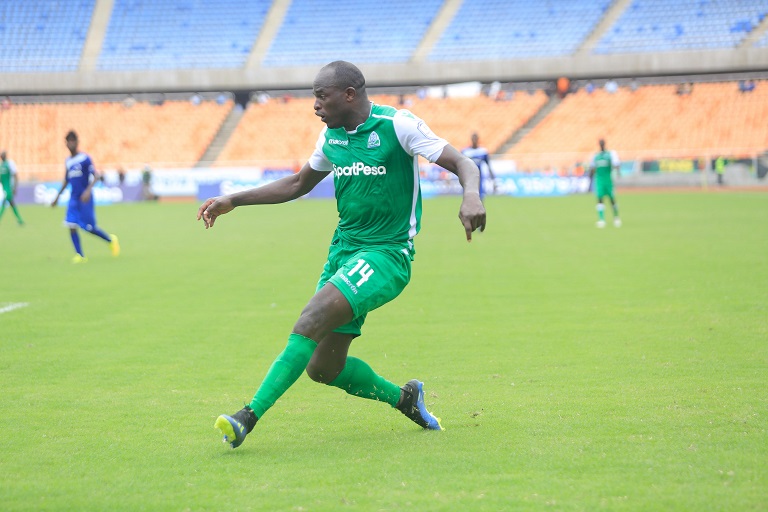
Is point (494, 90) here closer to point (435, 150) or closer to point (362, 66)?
point (362, 66)

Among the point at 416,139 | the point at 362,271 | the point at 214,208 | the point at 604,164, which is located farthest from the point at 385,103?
the point at 362,271

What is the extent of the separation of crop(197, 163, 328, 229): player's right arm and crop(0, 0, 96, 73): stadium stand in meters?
49.3

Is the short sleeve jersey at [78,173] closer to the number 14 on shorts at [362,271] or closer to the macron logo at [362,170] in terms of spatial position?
the macron logo at [362,170]

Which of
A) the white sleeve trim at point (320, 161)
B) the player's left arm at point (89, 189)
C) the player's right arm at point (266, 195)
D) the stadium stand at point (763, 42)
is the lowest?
the player's left arm at point (89, 189)

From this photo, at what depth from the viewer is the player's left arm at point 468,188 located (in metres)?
4.66

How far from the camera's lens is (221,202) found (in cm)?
576

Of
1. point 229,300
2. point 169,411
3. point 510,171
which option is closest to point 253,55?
point 510,171

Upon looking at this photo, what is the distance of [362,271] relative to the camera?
5262 millimetres

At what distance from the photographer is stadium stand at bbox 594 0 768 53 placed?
1948 inches

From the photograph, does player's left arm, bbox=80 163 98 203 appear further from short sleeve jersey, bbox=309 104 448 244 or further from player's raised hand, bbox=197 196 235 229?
short sleeve jersey, bbox=309 104 448 244

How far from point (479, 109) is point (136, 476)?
48.8m

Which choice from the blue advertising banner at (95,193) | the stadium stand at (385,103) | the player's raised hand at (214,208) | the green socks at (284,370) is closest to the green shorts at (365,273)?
the green socks at (284,370)

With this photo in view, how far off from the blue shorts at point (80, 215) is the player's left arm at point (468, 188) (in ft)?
41.4

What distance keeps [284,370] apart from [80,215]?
500 inches
